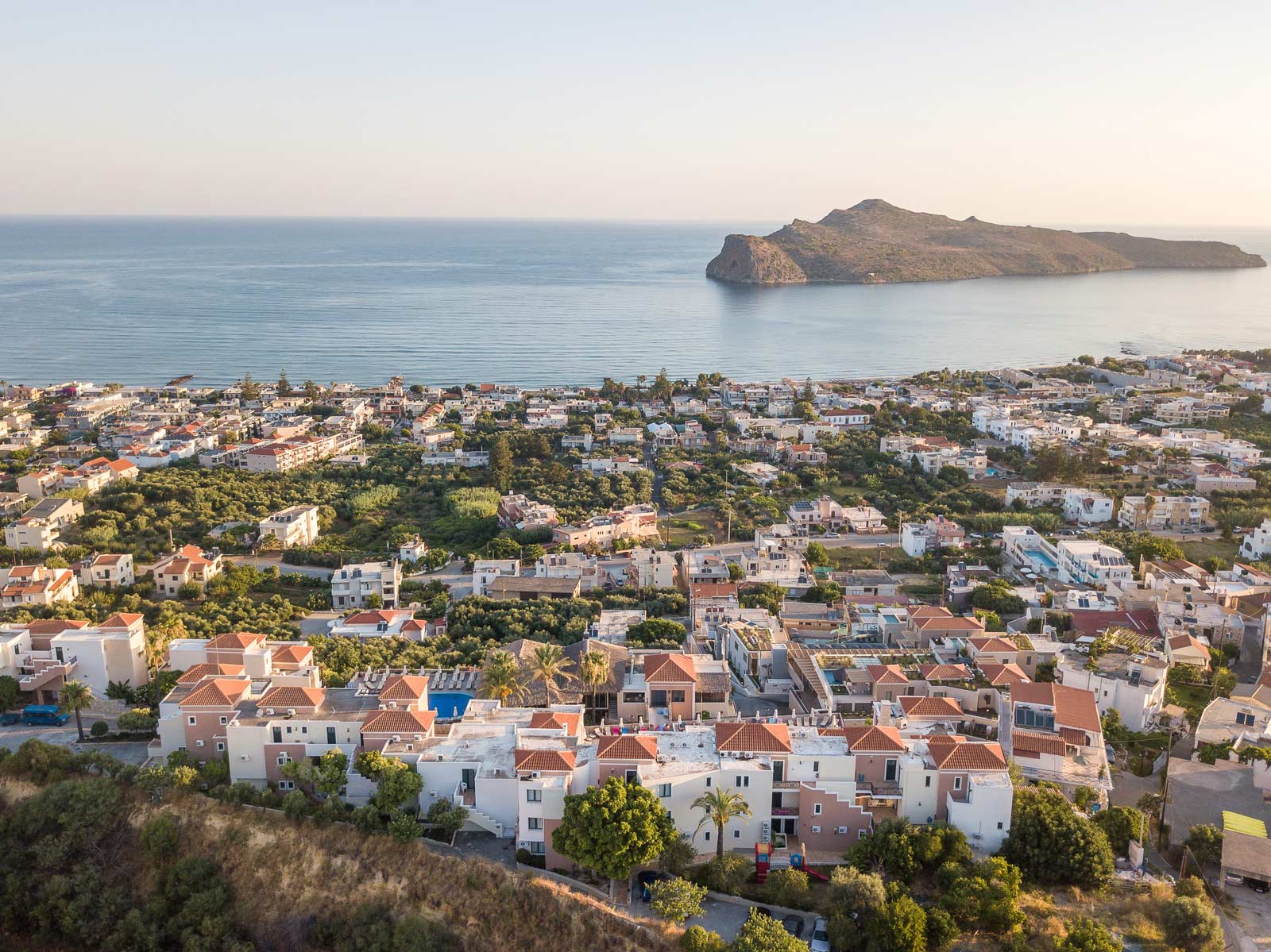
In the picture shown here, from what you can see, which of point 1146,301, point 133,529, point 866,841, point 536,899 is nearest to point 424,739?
point 536,899

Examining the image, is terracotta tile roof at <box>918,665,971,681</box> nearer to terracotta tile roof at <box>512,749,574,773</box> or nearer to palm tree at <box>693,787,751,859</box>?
palm tree at <box>693,787,751,859</box>

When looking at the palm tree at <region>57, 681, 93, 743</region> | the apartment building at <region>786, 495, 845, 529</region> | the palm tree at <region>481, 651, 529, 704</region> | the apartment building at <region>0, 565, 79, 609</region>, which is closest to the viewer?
the palm tree at <region>57, 681, 93, 743</region>

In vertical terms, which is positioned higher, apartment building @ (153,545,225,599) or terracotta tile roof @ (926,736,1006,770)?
terracotta tile roof @ (926,736,1006,770)

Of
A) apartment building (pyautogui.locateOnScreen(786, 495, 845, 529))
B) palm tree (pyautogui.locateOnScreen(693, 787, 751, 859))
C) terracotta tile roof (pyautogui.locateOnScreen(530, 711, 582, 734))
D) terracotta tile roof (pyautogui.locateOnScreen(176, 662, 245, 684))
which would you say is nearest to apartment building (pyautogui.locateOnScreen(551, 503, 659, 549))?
apartment building (pyautogui.locateOnScreen(786, 495, 845, 529))

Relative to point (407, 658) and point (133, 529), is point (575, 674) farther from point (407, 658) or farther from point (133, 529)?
point (133, 529)

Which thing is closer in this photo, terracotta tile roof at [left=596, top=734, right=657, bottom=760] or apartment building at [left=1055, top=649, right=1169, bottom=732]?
terracotta tile roof at [left=596, top=734, right=657, bottom=760]

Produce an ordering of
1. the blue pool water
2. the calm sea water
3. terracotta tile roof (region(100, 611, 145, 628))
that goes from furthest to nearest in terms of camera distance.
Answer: the calm sea water
terracotta tile roof (region(100, 611, 145, 628))
the blue pool water

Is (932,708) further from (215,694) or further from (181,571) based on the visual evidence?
(181,571)

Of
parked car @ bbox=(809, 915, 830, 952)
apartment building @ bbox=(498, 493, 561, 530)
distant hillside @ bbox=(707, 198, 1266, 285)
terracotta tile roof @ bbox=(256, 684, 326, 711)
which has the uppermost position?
distant hillside @ bbox=(707, 198, 1266, 285)
